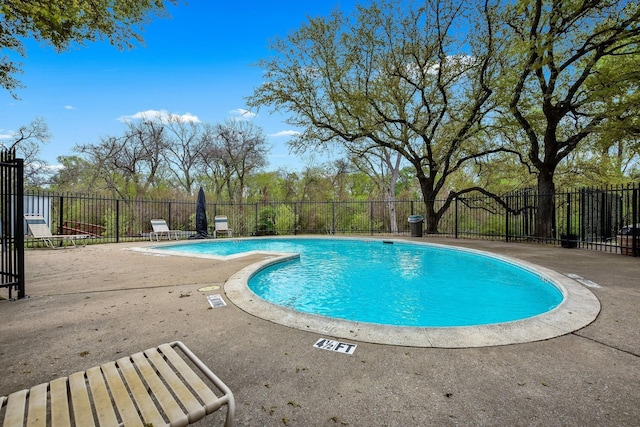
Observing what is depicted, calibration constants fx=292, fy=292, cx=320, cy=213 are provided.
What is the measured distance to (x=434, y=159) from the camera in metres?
13.5

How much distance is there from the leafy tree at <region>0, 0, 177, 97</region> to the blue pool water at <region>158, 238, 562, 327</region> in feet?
16.1

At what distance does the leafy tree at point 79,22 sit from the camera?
3922mm

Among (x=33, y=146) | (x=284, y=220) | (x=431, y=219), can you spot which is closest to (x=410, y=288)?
(x=431, y=219)

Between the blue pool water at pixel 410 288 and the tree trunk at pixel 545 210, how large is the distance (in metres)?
4.27

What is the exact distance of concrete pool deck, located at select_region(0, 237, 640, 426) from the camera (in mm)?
1735

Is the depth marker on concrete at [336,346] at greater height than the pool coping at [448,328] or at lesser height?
lesser

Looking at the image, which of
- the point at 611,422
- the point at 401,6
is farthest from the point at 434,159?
the point at 611,422

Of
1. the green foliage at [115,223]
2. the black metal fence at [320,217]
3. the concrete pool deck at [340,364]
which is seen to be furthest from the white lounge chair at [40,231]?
the concrete pool deck at [340,364]

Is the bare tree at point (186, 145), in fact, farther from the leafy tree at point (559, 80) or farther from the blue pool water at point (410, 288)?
the leafy tree at point (559, 80)

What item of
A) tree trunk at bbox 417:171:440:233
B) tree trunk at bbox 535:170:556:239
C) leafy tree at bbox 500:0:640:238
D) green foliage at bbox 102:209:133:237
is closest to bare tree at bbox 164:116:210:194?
green foliage at bbox 102:209:133:237

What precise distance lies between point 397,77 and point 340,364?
12.5 meters

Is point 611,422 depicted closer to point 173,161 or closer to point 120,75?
point 120,75

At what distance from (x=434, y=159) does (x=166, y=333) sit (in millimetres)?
13200

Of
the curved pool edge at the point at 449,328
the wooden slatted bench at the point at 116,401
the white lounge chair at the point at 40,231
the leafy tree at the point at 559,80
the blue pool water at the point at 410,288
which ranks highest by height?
the leafy tree at the point at 559,80
